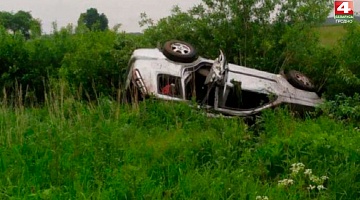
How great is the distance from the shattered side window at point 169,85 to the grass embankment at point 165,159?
1.01 meters

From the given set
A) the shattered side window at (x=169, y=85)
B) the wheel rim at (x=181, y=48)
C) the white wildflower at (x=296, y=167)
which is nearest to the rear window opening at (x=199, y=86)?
the shattered side window at (x=169, y=85)

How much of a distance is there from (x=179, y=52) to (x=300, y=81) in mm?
2136

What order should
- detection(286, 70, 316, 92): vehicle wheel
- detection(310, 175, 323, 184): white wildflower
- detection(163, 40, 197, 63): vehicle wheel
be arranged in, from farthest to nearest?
detection(286, 70, 316, 92): vehicle wheel, detection(163, 40, 197, 63): vehicle wheel, detection(310, 175, 323, 184): white wildflower

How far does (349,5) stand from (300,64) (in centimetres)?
168

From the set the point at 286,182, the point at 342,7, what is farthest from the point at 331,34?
the point at 286,182

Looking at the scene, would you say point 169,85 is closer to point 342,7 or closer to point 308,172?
point 308,172

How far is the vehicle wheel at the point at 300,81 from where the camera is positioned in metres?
Result: 8.50

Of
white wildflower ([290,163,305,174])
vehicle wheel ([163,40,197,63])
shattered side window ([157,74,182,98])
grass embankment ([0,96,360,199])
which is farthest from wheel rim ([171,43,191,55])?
white wildflower ([290,163,305,174])

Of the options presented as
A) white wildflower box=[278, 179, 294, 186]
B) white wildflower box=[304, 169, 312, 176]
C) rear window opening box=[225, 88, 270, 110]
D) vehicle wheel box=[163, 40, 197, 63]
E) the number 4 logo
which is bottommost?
white wildflower box=[278, 179, 294, 186]

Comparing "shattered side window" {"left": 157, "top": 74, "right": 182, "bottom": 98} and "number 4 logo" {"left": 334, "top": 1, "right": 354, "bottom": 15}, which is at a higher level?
"number 4 logo" {"left": 334, "top": 1, "right": 354, "bottom": 15}

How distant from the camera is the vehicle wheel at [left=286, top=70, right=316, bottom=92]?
8500mm

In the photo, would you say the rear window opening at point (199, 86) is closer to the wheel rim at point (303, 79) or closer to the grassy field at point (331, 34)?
the wheel rim at point (303, 79)

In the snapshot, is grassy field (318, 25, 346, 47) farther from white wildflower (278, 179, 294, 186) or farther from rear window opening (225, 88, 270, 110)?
white wildflower (278, 179, 294, 186)

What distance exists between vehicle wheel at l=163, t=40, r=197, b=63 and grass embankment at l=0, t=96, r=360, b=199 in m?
1.83
